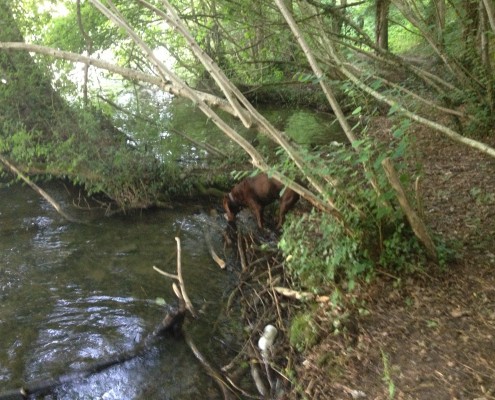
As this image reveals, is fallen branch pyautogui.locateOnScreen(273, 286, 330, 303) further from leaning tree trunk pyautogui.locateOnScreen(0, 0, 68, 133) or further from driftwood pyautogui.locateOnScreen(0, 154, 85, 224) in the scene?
leaning tree trunk pyautogui.locateOnScreen(0, 0, 68, 133)

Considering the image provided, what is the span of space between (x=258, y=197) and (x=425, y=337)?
3.79 metres

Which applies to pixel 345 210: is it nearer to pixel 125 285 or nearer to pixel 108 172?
pixel 125 285

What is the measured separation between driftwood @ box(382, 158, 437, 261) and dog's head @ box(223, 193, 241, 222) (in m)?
3.66

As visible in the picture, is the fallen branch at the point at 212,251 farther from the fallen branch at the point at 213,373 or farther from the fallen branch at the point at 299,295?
the fallen branch at the point at 213,373

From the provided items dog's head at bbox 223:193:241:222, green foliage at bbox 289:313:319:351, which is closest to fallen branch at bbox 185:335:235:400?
green foliage at bbox 289:313:319:351

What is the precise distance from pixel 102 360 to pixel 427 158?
245 inches

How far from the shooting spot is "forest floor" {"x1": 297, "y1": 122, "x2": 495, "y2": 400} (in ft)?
11.8

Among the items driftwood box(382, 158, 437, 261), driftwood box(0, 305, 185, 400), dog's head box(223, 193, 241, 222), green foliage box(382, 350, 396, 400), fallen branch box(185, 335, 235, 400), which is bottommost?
fallen branch box(185, 335, 235, 400)

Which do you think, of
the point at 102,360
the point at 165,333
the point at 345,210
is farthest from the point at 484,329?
the point at 102,360

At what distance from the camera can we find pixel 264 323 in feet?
17.3

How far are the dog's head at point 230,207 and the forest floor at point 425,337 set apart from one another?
132 inches

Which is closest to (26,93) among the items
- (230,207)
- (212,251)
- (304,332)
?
(230,207)

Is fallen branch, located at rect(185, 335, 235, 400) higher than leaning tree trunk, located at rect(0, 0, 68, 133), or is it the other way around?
leaning tree trunk, located at rect(0, 0, 68, 133)

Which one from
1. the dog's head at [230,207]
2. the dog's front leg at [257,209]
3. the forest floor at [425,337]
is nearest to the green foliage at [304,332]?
the forest floor at [425,337]
